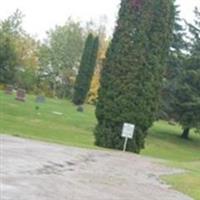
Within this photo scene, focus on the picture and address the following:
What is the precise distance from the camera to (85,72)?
71062 millimetres

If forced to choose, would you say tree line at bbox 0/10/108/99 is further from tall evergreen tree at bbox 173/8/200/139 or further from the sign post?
the sign post

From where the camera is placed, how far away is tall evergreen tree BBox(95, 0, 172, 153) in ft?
92.2

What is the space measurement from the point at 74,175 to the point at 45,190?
10.1ft

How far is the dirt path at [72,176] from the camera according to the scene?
10.5 meters

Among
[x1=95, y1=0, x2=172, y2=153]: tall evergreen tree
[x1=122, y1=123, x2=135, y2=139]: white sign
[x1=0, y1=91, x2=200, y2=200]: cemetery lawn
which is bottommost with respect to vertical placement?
[x1=0, y1=91, x2=200, y2=200]: cemetery lawn

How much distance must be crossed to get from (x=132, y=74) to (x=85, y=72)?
4289 cm

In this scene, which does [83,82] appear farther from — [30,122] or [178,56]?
[30,122]

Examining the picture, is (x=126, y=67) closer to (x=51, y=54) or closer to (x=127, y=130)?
(x=127, y=130)

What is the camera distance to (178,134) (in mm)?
53875

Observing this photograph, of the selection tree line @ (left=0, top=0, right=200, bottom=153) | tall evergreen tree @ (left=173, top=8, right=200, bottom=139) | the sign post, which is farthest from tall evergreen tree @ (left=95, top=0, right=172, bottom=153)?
tall evergreen tree @ (left=173, top=8, right=200, bottom=139)

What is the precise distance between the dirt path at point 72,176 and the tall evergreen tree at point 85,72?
49.1 m

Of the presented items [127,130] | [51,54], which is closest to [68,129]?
[127,130]

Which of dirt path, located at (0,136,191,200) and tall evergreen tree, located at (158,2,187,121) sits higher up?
tall evergreen tree, located at (158,2,187,121)

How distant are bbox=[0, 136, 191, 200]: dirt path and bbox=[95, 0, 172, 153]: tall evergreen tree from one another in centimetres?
827
